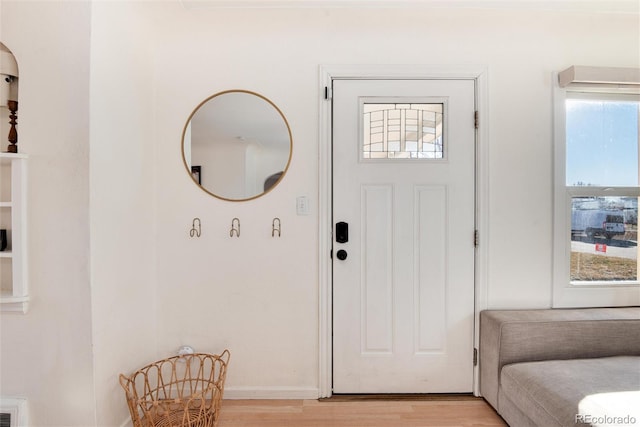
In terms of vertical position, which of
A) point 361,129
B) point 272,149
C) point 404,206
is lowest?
point 404,206

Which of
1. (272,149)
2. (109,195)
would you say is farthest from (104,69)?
(272,149)

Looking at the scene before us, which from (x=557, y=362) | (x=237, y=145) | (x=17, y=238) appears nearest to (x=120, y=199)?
(x=17, y=238)

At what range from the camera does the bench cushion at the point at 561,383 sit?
129 centimetres

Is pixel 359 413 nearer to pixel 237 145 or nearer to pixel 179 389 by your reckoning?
pixel 179 389

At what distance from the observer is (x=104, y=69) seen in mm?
1515

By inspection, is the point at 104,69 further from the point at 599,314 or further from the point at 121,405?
the point at 599,314

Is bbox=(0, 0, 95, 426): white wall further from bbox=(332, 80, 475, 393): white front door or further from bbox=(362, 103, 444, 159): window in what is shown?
bbox=(362, 103, 444, 159): window

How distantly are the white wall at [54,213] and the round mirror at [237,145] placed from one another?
0.61 metres

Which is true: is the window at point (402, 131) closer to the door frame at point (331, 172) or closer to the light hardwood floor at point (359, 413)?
the door frame at point (331, 172)

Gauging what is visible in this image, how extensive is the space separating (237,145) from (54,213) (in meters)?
0.96

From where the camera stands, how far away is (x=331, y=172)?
6.42 ft

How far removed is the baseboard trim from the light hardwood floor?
0.09 feet

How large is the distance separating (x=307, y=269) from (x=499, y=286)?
3.94ft

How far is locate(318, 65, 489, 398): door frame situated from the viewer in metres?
1.94
